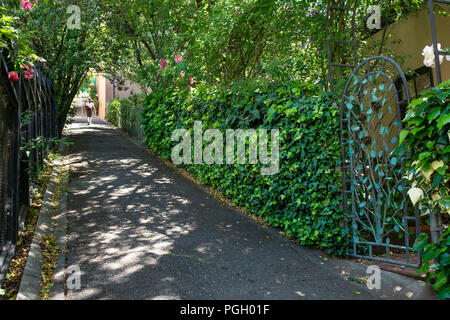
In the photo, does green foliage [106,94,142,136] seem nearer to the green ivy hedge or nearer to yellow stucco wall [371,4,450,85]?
the green ivy hedge

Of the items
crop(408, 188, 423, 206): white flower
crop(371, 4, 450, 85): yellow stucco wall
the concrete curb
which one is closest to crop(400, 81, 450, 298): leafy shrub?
crop(408, 188, 423, 206): white flower

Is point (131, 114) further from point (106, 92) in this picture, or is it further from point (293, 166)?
point (106, 92)

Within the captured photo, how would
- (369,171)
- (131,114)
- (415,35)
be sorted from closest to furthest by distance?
(369,171) → (415,35) → (131,114)

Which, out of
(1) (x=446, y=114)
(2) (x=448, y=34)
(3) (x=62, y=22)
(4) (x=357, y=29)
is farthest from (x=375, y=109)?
(3) (x=62, y=22)

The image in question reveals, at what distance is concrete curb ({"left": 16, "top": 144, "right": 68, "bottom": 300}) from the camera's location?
3758mm

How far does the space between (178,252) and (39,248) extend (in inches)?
67.9

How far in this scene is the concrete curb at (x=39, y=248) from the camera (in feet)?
12.3

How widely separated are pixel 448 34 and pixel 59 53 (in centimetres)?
1151

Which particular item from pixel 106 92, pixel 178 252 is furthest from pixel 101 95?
pixel 178 252

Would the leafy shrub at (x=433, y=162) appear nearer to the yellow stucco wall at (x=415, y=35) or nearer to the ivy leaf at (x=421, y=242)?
the ivy leaf at (x=421, y=242)

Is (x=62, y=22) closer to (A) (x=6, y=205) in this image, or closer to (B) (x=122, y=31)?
(B) (x=122, y=31)

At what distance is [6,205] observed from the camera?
435cm

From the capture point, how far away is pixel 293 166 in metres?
5.60
